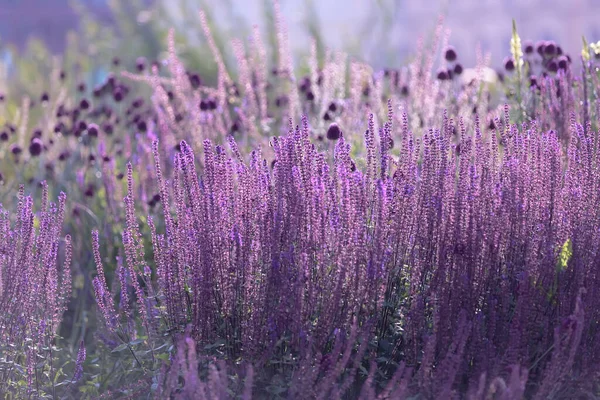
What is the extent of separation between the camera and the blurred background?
418 inches

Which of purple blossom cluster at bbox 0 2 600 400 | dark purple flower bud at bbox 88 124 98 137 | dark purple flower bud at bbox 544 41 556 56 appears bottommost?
purple blossom cluster at bbox 0 2 600 400

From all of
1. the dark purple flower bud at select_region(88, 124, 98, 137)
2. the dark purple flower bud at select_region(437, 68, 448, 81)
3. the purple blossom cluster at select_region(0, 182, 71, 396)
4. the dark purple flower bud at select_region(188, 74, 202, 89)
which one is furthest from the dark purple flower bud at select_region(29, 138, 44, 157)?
the dark purple flower bud at select_region(437, 68, 448, 81)

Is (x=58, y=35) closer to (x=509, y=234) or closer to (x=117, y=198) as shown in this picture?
(x=117, y=198)

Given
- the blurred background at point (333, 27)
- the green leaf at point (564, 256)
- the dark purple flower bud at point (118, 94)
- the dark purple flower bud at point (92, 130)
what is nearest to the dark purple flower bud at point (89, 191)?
the dark purple flower bud at point (92, 130)

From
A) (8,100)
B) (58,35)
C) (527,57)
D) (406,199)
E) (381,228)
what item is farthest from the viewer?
(58,35)

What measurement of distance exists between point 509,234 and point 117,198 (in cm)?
297

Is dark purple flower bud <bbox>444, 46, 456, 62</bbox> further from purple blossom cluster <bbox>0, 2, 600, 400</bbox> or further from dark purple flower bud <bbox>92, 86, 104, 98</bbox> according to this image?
dark purple flower bud <bbox>92, 86, 104, 98</bbox>

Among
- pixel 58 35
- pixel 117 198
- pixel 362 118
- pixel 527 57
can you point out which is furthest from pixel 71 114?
pixel 58 35

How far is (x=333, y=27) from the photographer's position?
19984mm

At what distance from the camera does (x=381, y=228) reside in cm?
300

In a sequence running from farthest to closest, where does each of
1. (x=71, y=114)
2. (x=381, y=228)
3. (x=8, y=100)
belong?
(x=8, y=100), (x=71, y=114), (x=381, y=228)

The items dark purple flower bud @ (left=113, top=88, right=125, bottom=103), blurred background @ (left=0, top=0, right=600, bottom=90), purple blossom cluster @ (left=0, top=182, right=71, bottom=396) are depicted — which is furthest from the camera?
blurred background @ (left=0, top=0, right=600, bottom=90)

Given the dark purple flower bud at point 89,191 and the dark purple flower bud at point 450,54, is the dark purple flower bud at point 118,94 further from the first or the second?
the dark purple flower bud at point 450,54

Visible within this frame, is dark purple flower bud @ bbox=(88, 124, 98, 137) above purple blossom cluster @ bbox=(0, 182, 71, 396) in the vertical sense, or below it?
above
